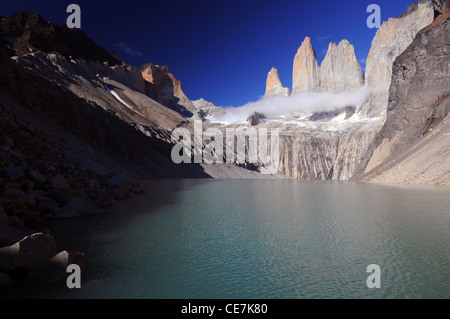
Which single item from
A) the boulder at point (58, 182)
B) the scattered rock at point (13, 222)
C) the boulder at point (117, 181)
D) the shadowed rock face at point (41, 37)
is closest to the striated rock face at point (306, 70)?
the shadowed rock face at point (41, 37)

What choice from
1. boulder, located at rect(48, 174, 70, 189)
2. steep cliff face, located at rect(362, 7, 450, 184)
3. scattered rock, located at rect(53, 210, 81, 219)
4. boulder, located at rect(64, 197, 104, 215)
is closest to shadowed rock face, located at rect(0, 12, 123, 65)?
boulder, located at rect(48, 174, 70, 189)

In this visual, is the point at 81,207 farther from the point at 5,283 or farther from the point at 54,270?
the point at 5,283

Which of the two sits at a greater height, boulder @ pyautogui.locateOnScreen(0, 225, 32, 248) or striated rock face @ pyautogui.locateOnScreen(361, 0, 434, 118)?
striated rock face @ pyautogui.locateOnScreen(361, 0, 434, 118)

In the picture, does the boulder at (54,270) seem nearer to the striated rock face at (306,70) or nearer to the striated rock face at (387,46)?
the striated rock face at (387,46)

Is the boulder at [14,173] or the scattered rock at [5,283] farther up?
the boulder at [14,173]

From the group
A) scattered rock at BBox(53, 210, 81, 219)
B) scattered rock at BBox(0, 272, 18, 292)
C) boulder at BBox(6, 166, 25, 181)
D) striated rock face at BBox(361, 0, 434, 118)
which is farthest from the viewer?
striated rock face at BBox(361, 0, 434, 118)

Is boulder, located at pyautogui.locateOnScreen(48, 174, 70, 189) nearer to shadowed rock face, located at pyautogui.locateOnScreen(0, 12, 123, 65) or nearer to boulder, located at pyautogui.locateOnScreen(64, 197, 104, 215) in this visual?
boulder, located at pyautogui.locateOnScreen(64, 197, 104, 215)
